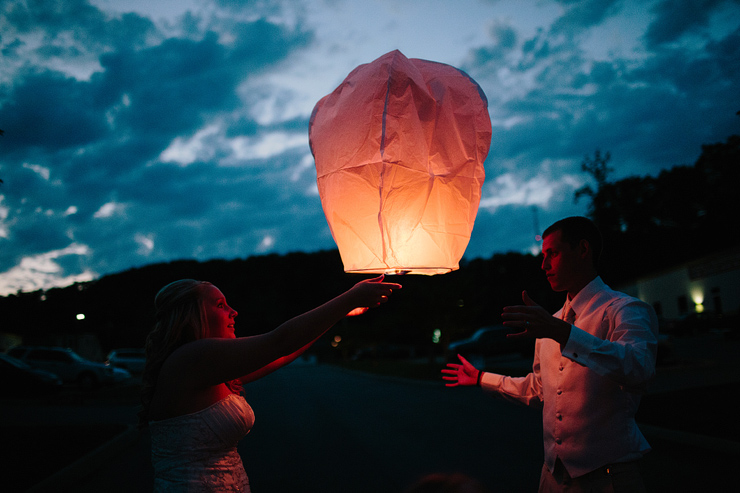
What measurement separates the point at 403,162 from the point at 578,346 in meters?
1.00

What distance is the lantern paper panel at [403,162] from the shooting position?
1.91 metres

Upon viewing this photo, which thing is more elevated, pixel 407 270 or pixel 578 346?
pixel 407 270

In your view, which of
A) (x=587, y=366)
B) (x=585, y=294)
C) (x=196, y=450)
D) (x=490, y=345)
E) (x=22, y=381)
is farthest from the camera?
(x=490, y=345)

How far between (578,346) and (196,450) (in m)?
1.65

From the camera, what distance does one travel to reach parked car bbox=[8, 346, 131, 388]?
23.8 metres

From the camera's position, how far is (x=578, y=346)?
207cm

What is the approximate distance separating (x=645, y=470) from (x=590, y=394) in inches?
201

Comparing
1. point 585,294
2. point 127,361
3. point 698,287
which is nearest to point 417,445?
point 585,294

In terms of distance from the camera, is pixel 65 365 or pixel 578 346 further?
pixel 65 365

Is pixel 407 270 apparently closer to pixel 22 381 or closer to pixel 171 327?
pixel 171 327

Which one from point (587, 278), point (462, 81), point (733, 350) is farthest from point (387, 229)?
point (733, 350)

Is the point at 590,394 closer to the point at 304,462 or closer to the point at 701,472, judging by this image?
the point at 701,472

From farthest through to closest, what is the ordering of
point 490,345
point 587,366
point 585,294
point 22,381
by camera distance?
point 490,345, point 22,381, point 585,294, point 587,366

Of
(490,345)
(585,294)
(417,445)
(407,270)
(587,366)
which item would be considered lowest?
(417,445)
